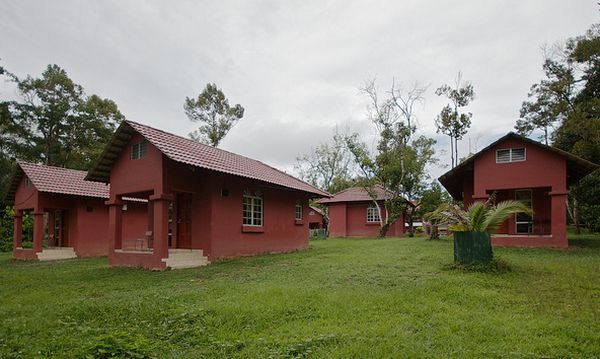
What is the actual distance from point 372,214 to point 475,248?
73.8ft

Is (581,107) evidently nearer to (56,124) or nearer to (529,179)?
(529,179)

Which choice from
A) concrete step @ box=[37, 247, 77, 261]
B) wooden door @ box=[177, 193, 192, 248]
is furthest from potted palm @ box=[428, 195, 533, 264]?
concrete step @ box=[37, 247, 77, 261]

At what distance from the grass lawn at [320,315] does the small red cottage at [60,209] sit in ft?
30.2

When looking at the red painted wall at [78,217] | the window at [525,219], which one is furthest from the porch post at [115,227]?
the window at [525,219]

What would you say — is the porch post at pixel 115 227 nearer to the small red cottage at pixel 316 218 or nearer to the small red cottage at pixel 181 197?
the small red cottage at pixel 181 197

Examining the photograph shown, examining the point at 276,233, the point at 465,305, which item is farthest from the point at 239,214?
the point at 465,305

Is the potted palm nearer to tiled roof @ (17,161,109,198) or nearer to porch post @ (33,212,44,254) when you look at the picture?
tiled roof @ (17,161,109,198)

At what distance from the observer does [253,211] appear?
1641cm

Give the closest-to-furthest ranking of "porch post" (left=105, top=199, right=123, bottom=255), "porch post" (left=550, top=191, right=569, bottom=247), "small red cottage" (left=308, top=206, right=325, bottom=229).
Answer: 1. "porch post" (left=105, top=199, right=123, bottom=255)
2. "porch post" (left=550, top=191, right=569, bottom=247)
3. "small red cottage" (left=308, top=206, right=325, bottom=229)

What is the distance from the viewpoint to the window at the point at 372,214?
32.0m

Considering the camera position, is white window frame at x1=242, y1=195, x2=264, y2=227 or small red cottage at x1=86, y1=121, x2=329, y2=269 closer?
small red cottage at x1=86, y1=121, x2=329, y2=269

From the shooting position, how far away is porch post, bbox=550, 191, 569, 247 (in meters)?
15.8

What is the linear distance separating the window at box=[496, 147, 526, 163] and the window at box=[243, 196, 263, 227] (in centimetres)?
974

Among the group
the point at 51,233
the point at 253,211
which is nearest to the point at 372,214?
the point at 253,211
